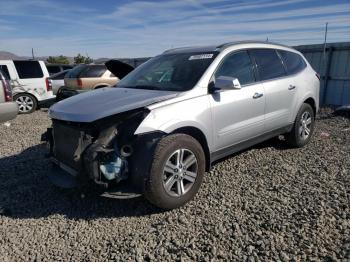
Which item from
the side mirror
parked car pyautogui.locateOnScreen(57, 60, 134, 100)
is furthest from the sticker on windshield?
parked car pyautogui.locateOnScreen(57, 60, 134, 100)

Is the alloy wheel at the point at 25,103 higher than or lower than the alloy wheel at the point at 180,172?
lower

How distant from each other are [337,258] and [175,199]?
1617 millimetres

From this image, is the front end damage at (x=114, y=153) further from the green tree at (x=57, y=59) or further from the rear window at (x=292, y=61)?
the green tree at (x=57, y=59)

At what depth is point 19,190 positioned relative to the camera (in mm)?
4320

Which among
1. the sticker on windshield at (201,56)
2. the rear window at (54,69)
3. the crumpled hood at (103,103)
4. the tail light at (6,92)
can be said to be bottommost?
the rear window at (54,69)

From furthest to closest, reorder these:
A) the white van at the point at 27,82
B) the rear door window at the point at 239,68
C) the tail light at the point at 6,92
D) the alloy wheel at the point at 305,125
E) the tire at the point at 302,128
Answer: the white van at the point at 27,82
the tail light at the point at 6,92
the alloy wheel at the point at 305,125
the tire at the point at 302,128
the rear door window at the point at 239,68

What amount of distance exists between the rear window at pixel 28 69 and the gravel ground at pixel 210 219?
23.0ft

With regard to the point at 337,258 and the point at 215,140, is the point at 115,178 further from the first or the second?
the point at 337,258

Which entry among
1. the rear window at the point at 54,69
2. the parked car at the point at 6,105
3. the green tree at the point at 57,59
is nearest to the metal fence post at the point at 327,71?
the parked car at the point at 6,105

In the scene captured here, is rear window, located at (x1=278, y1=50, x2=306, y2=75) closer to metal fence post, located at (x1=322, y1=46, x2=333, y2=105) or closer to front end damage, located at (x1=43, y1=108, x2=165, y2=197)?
front end damage, located at (x1=43, y1=108, x2=165, y2=197)

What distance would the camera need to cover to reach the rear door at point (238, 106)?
4035 mm

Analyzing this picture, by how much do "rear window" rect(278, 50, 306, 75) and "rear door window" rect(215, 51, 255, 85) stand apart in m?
1.03

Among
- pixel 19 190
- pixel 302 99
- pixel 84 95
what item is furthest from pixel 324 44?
pixel 19 190

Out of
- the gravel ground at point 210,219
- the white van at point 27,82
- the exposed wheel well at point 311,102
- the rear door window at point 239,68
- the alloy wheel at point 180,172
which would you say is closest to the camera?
the gravel ground at point 210,219
